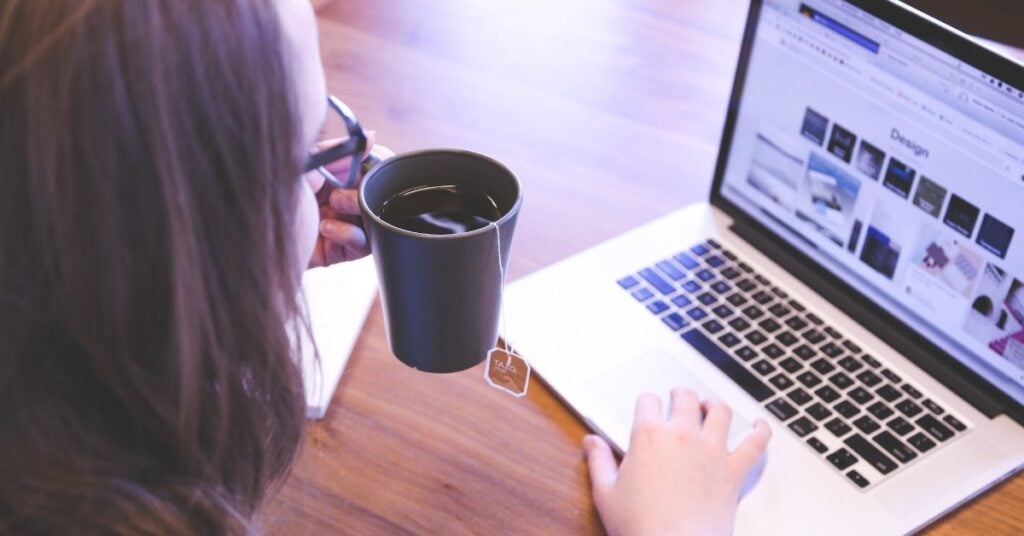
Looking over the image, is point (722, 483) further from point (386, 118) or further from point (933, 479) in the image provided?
point (386, 118)

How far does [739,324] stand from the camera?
88 centimetres

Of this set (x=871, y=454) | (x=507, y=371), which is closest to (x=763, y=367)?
(x=871, y=454)

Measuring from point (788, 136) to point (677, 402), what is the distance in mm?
303

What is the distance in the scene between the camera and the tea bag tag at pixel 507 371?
2.46ft

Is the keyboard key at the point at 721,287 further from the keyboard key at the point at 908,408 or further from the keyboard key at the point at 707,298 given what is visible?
the keyboard key at the point at 908,408

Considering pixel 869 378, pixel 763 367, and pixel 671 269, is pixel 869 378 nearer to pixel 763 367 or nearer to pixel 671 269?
pixel 763 367

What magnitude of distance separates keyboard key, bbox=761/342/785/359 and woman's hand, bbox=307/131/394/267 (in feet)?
1.25

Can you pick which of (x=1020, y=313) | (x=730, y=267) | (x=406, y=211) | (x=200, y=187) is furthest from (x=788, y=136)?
(x=200, y=187)

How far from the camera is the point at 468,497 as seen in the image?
74 centimetres

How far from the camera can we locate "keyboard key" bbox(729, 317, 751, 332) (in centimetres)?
88

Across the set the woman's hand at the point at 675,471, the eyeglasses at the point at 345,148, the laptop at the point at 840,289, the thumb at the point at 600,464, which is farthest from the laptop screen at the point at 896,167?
the eyeglasses at the point at 345,148

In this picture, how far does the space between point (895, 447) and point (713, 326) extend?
0.19 metres

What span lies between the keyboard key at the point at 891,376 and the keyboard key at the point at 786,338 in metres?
0.08

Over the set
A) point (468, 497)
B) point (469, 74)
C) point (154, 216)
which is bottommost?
point (468, 497)
